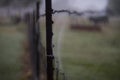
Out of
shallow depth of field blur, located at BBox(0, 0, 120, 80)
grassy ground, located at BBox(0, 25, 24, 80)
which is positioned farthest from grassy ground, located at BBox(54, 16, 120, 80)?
A: grassy ground, located at BBox(0, 25, 24, 80)

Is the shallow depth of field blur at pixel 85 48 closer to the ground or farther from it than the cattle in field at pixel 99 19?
closer to the ground

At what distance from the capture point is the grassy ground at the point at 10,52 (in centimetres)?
144

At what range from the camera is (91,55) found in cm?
140

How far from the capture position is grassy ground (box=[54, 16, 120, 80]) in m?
1.39

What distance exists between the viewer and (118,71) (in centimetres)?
140

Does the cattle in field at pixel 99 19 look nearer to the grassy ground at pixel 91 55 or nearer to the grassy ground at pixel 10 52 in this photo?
the grassy ground at pixel 91 55

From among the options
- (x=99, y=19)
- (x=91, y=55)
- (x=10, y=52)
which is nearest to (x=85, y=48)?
(x=91, y=55)

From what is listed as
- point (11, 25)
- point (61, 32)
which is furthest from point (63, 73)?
point (11, 25)

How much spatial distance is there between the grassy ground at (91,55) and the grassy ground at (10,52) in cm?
21

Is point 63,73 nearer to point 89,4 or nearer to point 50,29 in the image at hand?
point 50,29

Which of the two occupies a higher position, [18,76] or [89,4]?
[89,4]

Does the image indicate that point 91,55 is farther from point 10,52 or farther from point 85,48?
point 10,52

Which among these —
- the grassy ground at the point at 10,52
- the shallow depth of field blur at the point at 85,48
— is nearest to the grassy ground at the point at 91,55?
the shallow depth of field blur at the point at 85,48

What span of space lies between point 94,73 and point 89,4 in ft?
1.11
